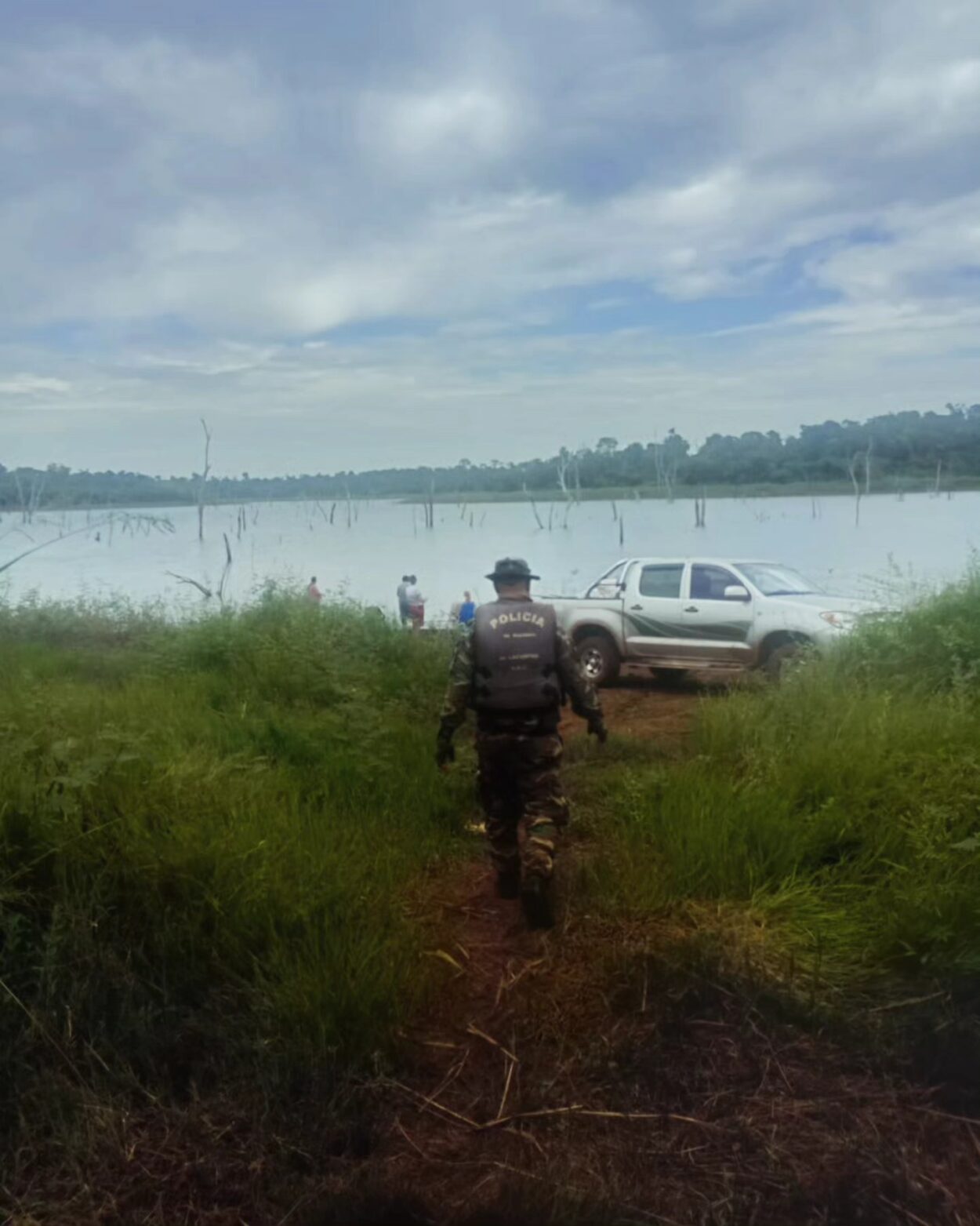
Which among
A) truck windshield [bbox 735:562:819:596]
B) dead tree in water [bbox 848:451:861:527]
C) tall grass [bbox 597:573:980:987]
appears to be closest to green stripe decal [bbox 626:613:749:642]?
truck windshield [bbox 735:562:819:596]

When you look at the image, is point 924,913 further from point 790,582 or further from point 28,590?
point 28,590

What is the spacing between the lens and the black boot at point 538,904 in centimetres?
505

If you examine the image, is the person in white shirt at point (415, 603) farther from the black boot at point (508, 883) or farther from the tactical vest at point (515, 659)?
the black boot at point (508, 883)

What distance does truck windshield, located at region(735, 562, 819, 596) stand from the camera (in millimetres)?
12422

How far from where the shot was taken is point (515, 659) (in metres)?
5.60

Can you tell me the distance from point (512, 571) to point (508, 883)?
1631 mm

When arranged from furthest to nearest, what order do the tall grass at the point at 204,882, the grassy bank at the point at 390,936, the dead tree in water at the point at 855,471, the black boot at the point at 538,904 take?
the dead tree in water at the point at 855,471, the black boot at the point at 538,904, the tall grass at the point at 204,882, the grassy bank at the point at 390,936

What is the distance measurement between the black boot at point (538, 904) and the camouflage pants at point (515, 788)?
1.28 ft

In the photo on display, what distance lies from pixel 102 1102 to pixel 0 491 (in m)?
12.0

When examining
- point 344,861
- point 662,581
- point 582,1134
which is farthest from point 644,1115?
point 662,581

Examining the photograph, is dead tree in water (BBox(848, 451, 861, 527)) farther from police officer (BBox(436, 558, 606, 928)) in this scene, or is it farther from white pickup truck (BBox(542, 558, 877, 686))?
police officer (BBox(436, 558, 606, 928))

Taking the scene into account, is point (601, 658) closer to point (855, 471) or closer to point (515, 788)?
point (855, 471)

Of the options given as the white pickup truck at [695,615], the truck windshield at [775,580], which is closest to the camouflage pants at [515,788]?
the white pickup truck at [695,615]

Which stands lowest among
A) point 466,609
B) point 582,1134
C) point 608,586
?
point 582,1134
